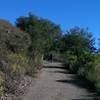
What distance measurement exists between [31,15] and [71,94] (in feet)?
180

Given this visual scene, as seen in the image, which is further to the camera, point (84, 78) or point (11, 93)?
point (84, 78)

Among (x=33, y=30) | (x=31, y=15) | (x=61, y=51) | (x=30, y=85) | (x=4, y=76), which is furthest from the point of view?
(x=61, y=51)

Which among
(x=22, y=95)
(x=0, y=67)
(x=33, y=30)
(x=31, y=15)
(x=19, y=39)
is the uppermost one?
(x=31, y=15)

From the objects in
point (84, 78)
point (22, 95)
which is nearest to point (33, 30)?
point (84, 78)

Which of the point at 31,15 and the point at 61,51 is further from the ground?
the point at 31,15

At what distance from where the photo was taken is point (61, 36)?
90562mm

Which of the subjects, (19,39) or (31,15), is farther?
(31,15)

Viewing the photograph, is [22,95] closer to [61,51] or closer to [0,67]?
[0,67]

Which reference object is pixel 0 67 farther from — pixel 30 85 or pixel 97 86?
pixel 97 86

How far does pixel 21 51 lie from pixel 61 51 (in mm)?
57346

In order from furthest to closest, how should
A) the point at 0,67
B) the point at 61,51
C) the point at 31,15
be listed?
the point at 61,51 < the point at 31,15 < the point at 0,67

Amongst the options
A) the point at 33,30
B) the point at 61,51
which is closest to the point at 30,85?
the point at 33,30

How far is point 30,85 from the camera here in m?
23.5

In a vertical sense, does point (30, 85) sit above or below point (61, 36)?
below
